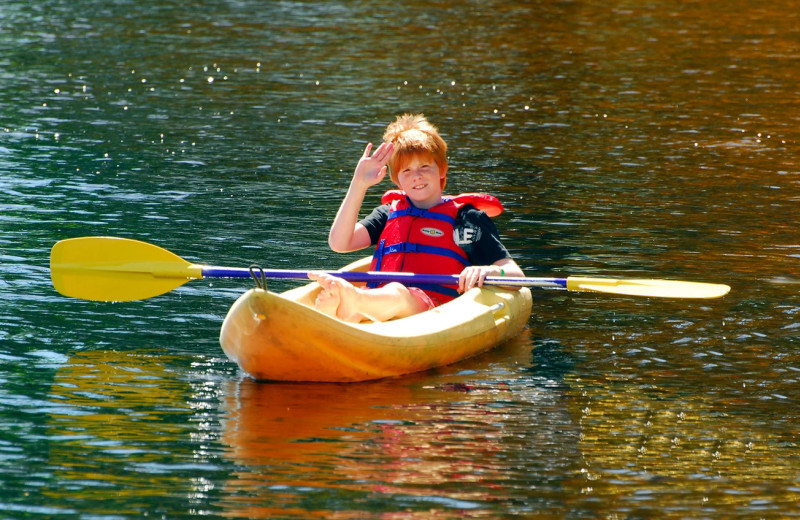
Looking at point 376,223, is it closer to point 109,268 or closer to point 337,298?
point 337,298

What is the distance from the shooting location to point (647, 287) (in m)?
6.29

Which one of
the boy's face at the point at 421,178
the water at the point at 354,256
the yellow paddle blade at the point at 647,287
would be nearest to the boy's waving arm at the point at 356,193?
the boy's face at the point at 421,178

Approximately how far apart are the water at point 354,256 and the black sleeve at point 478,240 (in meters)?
0.46

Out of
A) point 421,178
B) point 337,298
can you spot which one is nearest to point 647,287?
point 421,178

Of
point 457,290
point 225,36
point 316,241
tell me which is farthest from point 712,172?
point 225,36

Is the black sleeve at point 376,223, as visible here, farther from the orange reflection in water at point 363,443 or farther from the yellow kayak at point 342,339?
the orange reflection in water at point 363,443

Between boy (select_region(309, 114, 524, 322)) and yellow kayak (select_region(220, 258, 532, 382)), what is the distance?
19cm

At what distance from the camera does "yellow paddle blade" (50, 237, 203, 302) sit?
6.55 metres

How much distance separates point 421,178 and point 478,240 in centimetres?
40

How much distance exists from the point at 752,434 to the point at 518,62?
1335 centimetres

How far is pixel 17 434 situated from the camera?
4902mm

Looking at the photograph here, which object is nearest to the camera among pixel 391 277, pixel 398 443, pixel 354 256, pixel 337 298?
pixel 398 443

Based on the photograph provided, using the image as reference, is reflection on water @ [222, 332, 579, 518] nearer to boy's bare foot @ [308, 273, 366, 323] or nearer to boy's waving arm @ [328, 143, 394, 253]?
boy's bare foot @ [308, 273, 366, 323]

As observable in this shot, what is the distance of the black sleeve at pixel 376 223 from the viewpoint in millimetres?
6520
